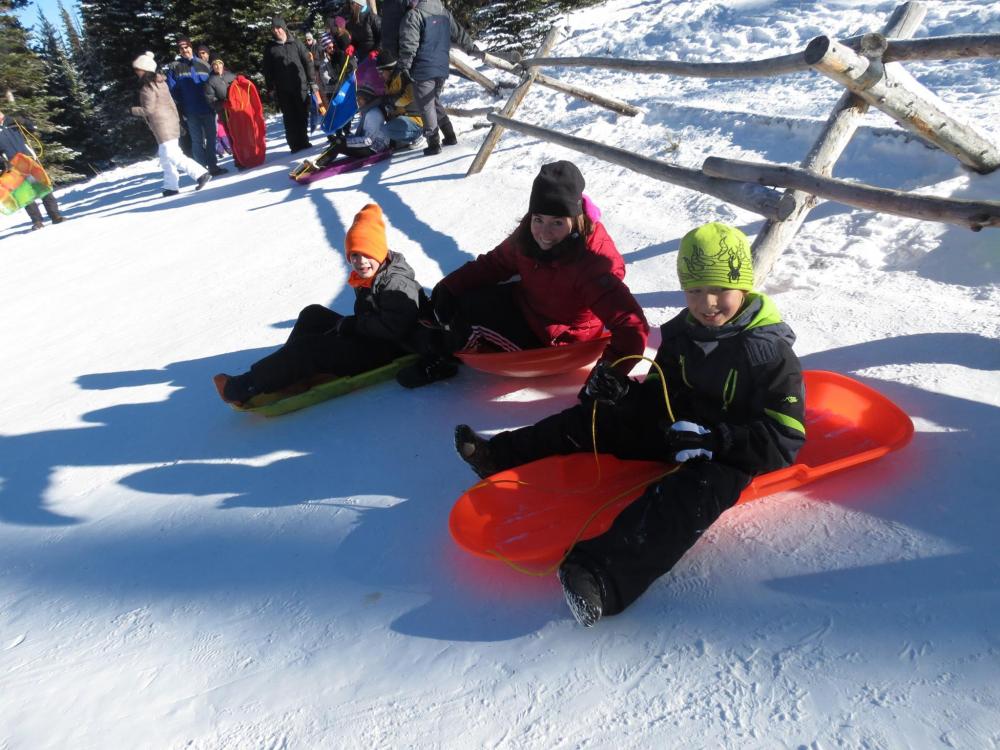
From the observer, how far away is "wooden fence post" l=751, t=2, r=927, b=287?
3273 millimetres

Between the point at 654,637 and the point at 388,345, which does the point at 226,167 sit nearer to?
the point at 388,345

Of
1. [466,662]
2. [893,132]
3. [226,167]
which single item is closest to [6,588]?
[466,662]

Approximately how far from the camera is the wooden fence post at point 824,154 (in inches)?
129

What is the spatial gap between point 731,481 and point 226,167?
36.3 ft

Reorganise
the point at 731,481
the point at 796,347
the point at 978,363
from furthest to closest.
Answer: the point at 796,347 → the point at 978,363 → the point at 731,481

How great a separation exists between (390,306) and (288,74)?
7.76 m

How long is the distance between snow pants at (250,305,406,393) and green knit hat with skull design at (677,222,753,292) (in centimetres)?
165

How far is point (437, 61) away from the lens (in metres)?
7.20

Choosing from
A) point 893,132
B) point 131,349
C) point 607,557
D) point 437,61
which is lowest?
point 131,349

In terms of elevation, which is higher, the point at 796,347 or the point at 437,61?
the point at 437,61

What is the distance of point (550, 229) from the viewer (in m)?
2.83

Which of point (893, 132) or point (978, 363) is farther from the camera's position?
point (893, 132)

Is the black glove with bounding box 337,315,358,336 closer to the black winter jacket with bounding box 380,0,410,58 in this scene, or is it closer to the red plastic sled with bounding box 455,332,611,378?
the red plastic sled with bounding box 455,332,611,378

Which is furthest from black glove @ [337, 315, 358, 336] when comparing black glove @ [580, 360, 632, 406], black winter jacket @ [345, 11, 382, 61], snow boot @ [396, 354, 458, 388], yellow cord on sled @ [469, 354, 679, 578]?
black winter jacket @ [345, 11, 382, 61]
